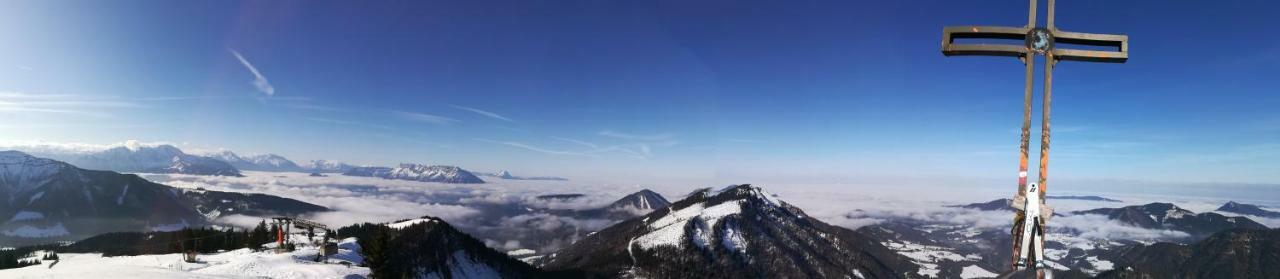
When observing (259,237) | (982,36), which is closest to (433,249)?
(259,237)

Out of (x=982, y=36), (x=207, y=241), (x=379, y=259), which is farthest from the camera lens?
(x=207, y=241)

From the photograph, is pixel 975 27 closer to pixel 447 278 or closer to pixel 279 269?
pixel 279 269

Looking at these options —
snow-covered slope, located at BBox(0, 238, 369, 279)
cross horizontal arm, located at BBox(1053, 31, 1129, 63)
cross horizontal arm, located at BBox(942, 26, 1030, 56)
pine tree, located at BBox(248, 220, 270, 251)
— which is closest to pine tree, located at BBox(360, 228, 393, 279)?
snow-covered slope, located at BBox(0, 238, 369, 279)

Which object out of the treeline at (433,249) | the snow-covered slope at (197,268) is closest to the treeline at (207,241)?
the snow-covered slope at (197,268)

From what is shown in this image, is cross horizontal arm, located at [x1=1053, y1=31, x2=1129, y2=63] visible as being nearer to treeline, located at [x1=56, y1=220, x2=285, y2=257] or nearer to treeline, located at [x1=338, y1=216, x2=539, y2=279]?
treeline, located at [x1=56, y1=220, x2=285, y2=257]

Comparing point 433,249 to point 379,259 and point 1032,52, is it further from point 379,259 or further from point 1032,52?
point 1032,52

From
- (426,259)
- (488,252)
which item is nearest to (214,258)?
(426,259)
